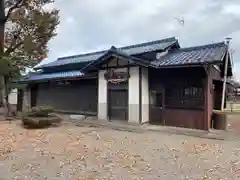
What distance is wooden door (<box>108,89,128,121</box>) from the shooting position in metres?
14.8

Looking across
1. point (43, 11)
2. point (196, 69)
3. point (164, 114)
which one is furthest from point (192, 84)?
point (43, 11)

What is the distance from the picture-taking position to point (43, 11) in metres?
18.4

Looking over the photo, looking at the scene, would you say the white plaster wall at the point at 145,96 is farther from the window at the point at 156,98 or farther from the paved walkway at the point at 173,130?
the paved walkway at the point at 173,130

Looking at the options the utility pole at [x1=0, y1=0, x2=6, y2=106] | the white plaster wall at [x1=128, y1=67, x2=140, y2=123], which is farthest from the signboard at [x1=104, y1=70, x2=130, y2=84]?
the utility pole at [x1=0, y1=0, x2=6, y2=106]

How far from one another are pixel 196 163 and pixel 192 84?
6.71 meters

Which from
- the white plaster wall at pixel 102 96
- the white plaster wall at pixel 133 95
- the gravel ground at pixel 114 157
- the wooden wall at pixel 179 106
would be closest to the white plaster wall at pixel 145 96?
the wooden wall at pixel 179 106

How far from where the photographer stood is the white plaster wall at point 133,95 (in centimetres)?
1405

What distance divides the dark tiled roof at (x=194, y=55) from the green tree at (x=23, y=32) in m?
7.81

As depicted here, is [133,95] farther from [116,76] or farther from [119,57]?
[119,57]

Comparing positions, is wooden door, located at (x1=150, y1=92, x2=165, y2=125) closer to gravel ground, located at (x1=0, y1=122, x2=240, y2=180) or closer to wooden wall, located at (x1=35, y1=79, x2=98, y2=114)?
gravel ground, located at (x1=0, y1=122, x2=240, y2=180)

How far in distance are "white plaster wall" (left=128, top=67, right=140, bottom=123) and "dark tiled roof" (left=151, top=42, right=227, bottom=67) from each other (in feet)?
3.50

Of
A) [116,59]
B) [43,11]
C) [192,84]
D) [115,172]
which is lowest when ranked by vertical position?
[115,172]

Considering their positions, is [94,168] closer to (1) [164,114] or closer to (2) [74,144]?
(2) [74,144]

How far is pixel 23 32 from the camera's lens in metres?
18.8
